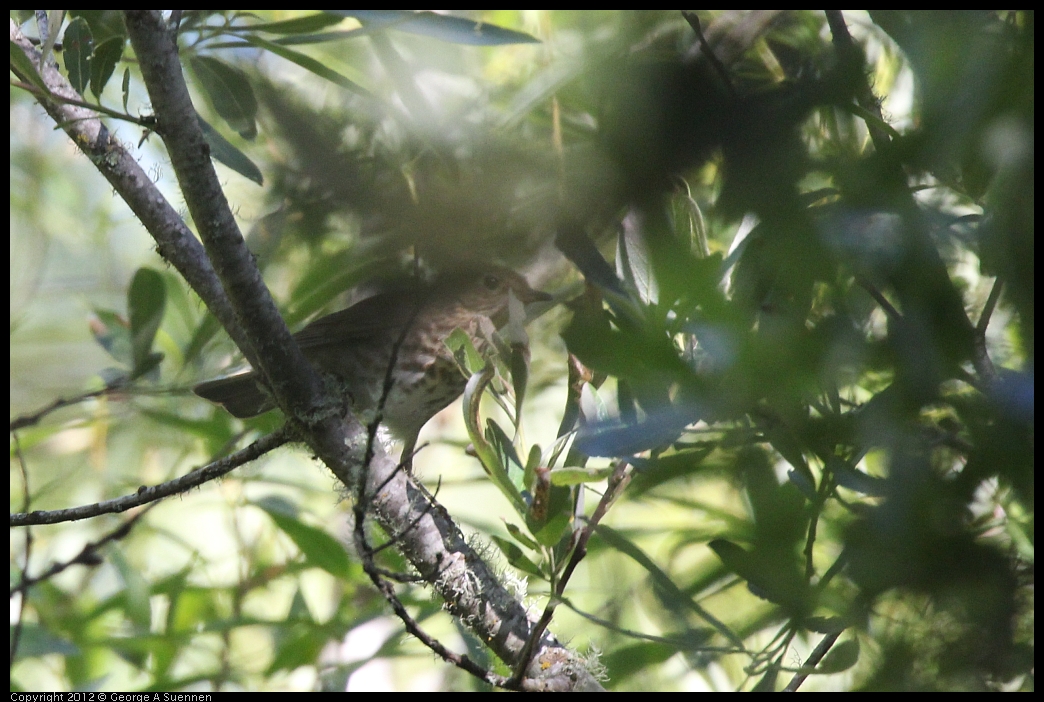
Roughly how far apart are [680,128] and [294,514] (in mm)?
2545

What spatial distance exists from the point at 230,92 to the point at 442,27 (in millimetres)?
643

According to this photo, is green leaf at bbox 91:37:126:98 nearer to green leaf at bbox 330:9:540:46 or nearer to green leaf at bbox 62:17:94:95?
green leaf at bbox 62:17:94:95

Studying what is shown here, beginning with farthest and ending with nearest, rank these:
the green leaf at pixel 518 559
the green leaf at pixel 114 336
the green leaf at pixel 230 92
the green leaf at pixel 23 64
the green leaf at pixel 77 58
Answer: the green leaf at pixel 114 336 < the green leaf at pixel 230 92 < the green leaf at pixel 77 58 < the green leaf at pixel 518 559 < the green leaf at pixel 23 64

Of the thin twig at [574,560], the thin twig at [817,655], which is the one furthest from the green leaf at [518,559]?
the thin twig at [817,655]

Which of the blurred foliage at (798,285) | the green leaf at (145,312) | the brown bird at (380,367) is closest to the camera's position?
the blurred foliage at (798,285)

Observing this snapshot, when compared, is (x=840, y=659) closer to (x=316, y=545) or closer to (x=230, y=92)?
(x=230, y=92)

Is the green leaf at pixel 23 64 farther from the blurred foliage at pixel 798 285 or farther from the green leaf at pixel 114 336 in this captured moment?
the green leaf at pixel 114 336

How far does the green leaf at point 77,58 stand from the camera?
1646mm

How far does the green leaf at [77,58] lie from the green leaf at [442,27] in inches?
20.2

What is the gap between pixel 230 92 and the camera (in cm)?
196

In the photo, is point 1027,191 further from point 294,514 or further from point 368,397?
point 294,514

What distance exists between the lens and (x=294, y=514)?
293 centimetres

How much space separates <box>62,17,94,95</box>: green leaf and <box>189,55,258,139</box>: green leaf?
12.7 inches
